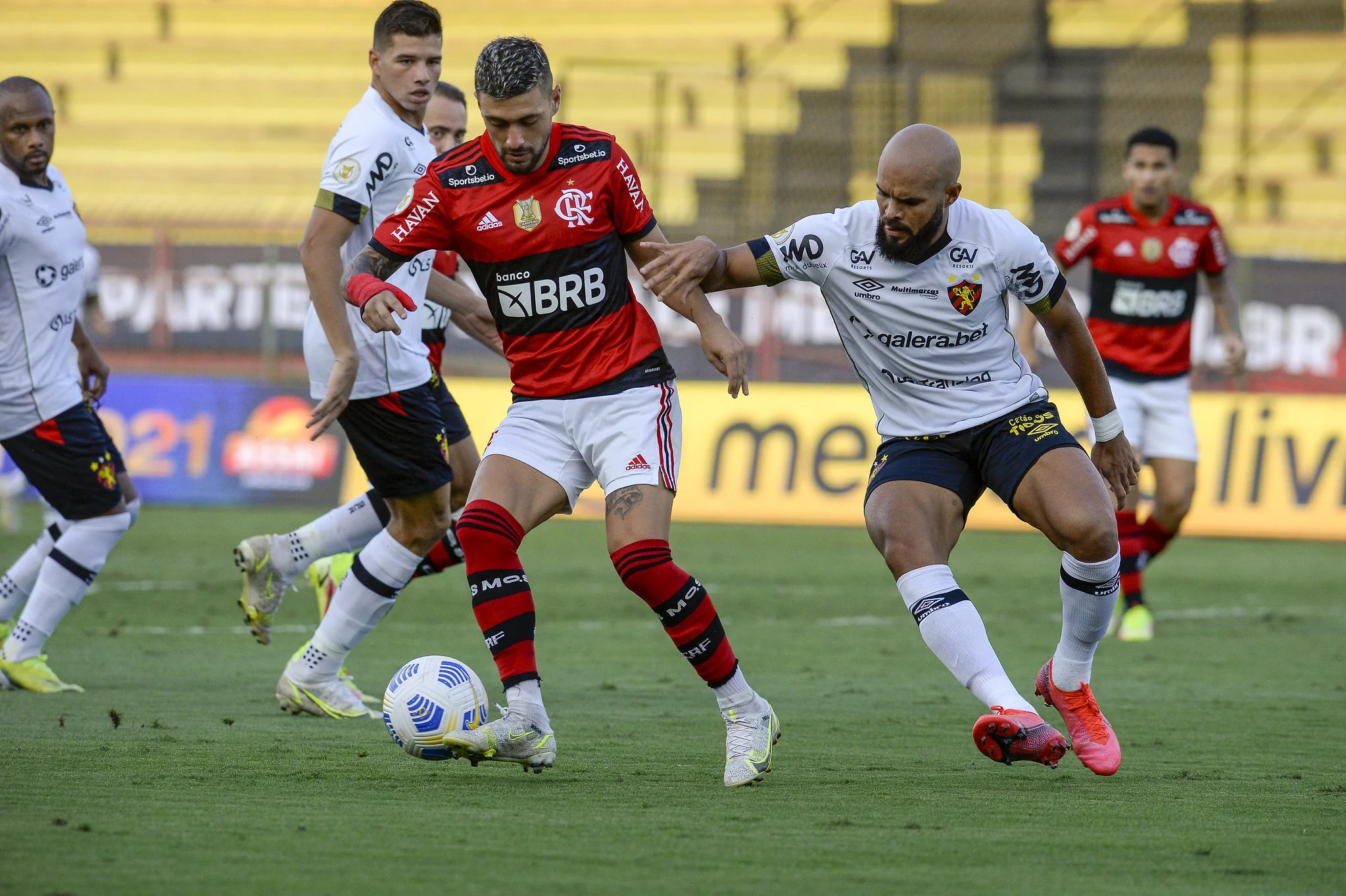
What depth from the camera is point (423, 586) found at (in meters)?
10.7

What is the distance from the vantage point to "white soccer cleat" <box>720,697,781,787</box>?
4.66 meters

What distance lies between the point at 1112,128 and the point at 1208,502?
7.55 metres

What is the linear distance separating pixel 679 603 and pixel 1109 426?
1.67m

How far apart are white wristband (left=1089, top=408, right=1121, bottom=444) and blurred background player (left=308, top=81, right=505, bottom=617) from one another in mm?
2309

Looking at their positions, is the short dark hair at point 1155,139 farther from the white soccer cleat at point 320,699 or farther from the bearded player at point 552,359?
the white soccer cleat at point 320,699

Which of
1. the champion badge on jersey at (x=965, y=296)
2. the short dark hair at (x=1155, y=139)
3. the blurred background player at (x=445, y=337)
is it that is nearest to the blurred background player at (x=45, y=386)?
the blurred background player at (x=445, y=337)

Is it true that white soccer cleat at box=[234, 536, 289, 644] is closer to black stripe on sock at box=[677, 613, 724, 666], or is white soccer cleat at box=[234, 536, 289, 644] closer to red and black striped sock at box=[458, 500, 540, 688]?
red and black striped sock at box=[458, 500, 540, 688]

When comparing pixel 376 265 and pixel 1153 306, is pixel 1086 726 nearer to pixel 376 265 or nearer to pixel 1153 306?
pixel 376 265

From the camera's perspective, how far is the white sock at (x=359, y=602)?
5961 mm

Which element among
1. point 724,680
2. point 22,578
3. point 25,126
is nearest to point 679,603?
point 724,680

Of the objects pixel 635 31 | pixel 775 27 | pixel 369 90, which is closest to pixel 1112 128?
pixel 775 27

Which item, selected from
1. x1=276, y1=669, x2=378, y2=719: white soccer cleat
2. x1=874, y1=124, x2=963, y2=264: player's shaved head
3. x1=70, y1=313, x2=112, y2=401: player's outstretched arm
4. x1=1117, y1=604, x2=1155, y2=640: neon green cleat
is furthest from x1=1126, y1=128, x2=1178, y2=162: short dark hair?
x1=70, y1=313, x2=112, y2=401: player's outstretched arm

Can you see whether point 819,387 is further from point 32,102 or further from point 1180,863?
point 1180,863

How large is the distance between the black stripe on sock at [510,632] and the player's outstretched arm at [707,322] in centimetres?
93
